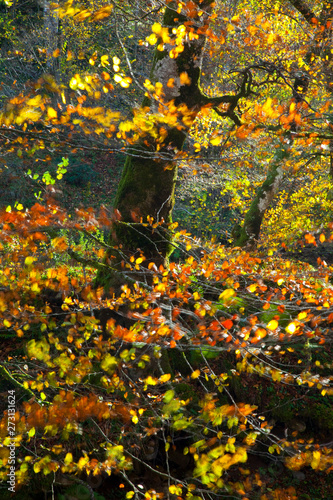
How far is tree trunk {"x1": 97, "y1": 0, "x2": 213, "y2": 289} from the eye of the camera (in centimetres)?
436

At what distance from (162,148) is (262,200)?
4972 millimetres

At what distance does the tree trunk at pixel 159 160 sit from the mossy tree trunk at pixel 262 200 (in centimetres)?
440

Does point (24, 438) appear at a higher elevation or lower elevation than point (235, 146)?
lower

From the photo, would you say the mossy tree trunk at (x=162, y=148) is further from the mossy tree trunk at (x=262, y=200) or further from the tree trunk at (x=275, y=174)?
the mossy tree trunk at (x=262, y=200)

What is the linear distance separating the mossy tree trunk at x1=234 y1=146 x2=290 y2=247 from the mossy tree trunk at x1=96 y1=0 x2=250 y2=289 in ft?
13.2

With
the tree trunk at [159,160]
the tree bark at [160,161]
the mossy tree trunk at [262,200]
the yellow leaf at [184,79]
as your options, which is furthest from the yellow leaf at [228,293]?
the mossy tree trunk at [262,200]

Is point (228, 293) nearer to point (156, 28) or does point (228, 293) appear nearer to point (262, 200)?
point (156, 28)

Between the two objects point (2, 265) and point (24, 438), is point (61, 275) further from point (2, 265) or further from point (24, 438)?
point (24, 438)

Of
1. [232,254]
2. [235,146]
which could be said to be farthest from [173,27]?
[235,146]

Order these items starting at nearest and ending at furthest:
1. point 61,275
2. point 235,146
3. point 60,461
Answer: point 60,461 < point 61,275 < point 235,146

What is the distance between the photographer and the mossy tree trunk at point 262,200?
860 centimetres

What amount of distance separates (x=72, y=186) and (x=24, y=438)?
46.5 feet

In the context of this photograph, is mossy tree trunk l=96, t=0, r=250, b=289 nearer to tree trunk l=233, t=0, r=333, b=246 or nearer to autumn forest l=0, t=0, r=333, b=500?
autumn forest l=0, t=0, r=333, b=500

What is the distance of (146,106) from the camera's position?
15.2 feet
